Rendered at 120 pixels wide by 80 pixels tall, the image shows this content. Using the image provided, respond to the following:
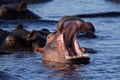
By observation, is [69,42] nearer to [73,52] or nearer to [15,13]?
[73,52]

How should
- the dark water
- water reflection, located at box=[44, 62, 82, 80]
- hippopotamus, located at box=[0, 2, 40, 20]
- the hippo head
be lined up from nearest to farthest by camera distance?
water reflection, located at box=[44, 62, 82, 80] < the dark water < the hippo head < hippopotamus, located at box=[0, 2, 40, 20]

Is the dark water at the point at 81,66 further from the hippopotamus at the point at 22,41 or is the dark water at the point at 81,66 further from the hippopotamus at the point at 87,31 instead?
the hippopotamus at the point at 22,41

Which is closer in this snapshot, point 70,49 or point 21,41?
point 70,49

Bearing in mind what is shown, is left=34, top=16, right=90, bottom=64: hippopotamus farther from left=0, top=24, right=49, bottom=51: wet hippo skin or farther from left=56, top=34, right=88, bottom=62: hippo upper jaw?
left=0, top=24, right=49, bottom=51: wet hippo skin

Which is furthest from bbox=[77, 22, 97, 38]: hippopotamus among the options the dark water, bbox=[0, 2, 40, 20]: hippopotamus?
bbox=[0, 2, 40, 20]: hippopotamus

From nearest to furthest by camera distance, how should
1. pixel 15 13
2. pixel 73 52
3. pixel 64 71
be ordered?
1. pixel 64 71
2. pixel 73 52
3. pixel 15 13

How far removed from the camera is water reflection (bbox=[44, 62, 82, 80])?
9.92 meters

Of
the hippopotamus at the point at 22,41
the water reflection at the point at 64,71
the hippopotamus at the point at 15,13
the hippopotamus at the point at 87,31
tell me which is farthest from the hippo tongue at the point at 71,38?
the hippopotamus at the point at 15,13

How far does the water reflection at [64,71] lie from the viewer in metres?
9.92

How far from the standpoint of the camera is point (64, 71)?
34.4 ft

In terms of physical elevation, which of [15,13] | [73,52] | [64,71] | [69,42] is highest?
[15,13]

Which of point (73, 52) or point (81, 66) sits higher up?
point (73, 52)

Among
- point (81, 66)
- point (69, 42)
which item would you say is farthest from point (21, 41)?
point (81, 66)

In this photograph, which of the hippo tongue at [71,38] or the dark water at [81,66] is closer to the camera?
the dark water at [81,66]
